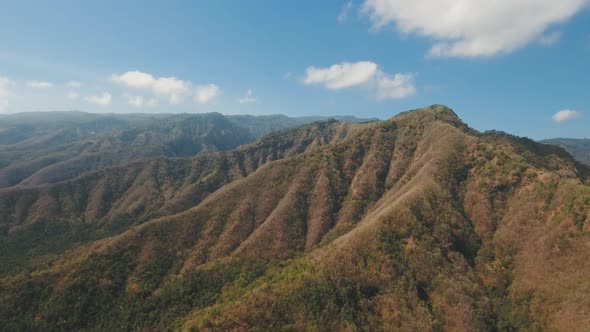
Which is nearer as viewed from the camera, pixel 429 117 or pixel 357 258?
pixel 357 258

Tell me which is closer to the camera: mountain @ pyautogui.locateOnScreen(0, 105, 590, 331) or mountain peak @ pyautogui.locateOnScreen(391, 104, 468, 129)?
mountain @ pyautogui.locateOnScreen(0, 105, 590, 331)

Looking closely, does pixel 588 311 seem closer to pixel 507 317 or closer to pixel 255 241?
pixel 507 317

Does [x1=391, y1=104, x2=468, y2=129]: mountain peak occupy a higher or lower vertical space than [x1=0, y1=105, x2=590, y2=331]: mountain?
higher

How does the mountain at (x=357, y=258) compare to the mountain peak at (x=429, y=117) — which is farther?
the mountain peak at (x=429, y=117)

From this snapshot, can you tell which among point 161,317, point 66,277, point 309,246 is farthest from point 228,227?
point 66,277

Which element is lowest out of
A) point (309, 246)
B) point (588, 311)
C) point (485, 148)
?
point (309, 246)

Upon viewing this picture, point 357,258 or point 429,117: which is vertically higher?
point 429,117

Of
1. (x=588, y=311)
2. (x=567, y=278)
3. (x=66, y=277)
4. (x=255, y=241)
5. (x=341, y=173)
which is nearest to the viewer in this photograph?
(x=588, y=311)

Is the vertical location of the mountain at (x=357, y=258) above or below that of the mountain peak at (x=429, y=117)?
below
